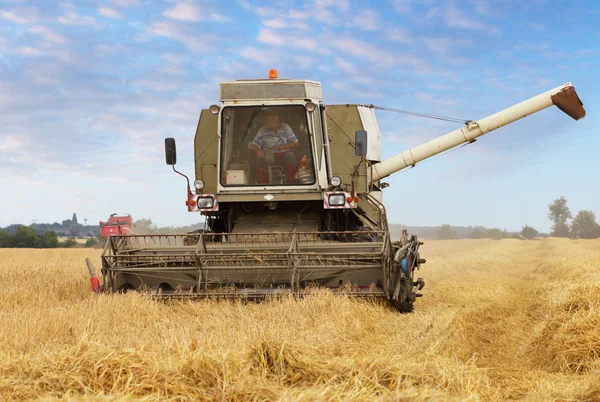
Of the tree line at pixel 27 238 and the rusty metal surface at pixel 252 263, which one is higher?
the tree line at pixel 27 238

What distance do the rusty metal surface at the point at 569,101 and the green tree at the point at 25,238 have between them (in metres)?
49.9

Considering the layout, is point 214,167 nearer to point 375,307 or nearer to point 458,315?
point 375,307

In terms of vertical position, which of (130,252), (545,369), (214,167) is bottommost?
(545,369)

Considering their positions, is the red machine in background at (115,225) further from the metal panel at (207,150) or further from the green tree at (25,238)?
the green tree at (25,238)

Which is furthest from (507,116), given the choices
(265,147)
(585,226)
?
(585,226)

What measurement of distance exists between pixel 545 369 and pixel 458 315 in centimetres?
182

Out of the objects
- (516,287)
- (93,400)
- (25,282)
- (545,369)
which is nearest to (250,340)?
(93,400)

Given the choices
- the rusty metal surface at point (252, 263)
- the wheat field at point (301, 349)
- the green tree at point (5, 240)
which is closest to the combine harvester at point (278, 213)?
the rusty metal surface at point (252, 263)

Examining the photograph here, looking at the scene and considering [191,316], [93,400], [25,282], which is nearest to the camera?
[93,400]

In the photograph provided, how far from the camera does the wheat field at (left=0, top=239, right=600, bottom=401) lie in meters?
3.44

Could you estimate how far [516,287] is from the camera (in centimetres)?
1149

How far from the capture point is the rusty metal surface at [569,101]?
11383 millimetres

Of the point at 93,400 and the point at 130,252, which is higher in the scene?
the point at 130,252

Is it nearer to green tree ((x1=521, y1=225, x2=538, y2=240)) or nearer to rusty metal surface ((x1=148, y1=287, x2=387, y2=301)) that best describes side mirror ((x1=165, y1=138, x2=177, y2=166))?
rusty metal surface ((x1=148, y1=287, x2=387, y2=301))
